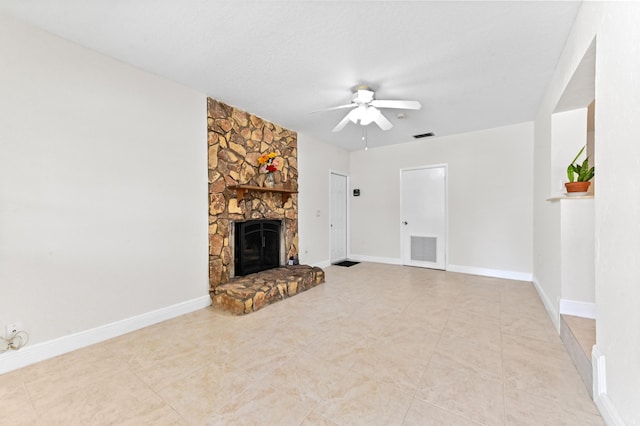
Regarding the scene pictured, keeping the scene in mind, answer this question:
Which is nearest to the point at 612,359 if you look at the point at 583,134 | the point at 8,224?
the point at 583,134

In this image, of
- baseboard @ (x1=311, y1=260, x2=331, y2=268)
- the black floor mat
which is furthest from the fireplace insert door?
the black floor mat

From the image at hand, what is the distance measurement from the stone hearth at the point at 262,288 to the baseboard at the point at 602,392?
110 inches

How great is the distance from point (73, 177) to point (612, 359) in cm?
388

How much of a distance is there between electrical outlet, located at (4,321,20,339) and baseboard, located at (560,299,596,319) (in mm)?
4414

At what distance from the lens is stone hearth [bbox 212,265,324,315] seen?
3.06m

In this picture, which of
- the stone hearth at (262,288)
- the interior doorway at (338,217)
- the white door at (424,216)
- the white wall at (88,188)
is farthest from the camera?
the interior doorway at (338,217)

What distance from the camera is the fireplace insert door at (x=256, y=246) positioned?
12.2 feet

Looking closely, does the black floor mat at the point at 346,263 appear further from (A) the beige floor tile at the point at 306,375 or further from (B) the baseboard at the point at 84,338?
(A) the beige floor tile at the point at 306,375

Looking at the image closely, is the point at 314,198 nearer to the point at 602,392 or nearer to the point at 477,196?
the point at 477,196

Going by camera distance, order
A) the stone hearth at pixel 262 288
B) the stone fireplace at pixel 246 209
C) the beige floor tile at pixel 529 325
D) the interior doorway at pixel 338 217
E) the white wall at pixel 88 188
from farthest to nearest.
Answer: the interior doorway at pixel 338 217 < the stone fireplace at pixel 246 209 < the stone hearth at pixel 262 288 < the beige floor tile at pixel 529 325 < the white wall at pixel 88 188

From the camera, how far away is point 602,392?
150cm

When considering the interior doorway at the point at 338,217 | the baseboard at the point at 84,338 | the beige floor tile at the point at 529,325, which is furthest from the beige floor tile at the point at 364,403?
the interior doorway at the point at 338,217

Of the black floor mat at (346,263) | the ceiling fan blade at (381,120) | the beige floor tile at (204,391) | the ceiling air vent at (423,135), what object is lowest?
the beige floor tile at (204,391)

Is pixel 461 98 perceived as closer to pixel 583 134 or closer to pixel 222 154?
pixel 583 134
